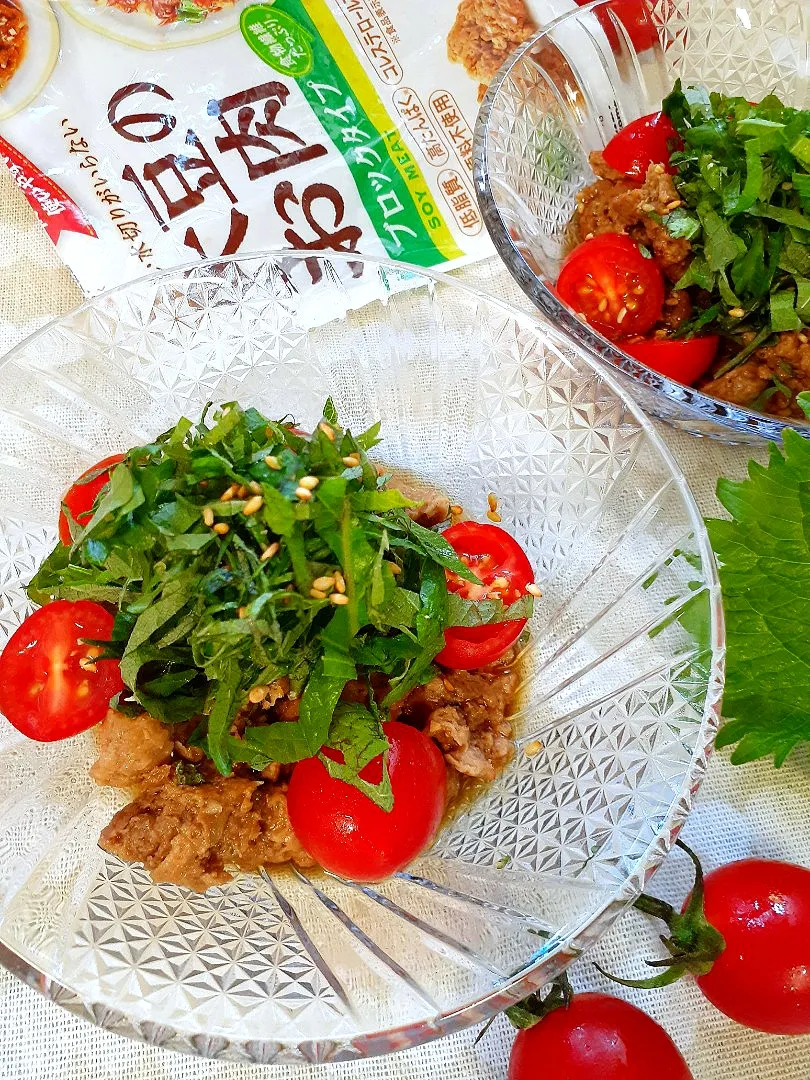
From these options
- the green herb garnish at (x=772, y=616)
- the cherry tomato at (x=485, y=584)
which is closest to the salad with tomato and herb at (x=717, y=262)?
the green herb garnish at (x=772, y=616)

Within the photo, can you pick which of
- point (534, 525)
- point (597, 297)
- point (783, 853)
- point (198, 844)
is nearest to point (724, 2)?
Result: point (597, 297)

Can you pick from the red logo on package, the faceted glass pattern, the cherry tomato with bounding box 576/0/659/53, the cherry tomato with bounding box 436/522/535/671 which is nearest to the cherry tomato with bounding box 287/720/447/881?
the cherry tomato with bounding box 436/522/535/671

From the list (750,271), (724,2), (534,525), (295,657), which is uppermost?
(724,2)

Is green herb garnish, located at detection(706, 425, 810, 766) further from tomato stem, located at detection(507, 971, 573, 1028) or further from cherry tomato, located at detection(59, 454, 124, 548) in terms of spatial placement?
cherry tomato, located at detection(59, 454, 124, 548)

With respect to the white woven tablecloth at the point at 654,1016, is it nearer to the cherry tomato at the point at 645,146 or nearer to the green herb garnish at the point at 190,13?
the cherry tomato at the point at 645,146

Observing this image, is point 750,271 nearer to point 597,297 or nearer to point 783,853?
point 597,297

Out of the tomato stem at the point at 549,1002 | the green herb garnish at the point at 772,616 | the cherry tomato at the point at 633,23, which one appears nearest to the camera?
the tomato stem at the point at 549,1002

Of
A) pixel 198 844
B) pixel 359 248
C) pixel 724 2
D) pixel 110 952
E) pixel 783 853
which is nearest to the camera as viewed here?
pixel 110 952
